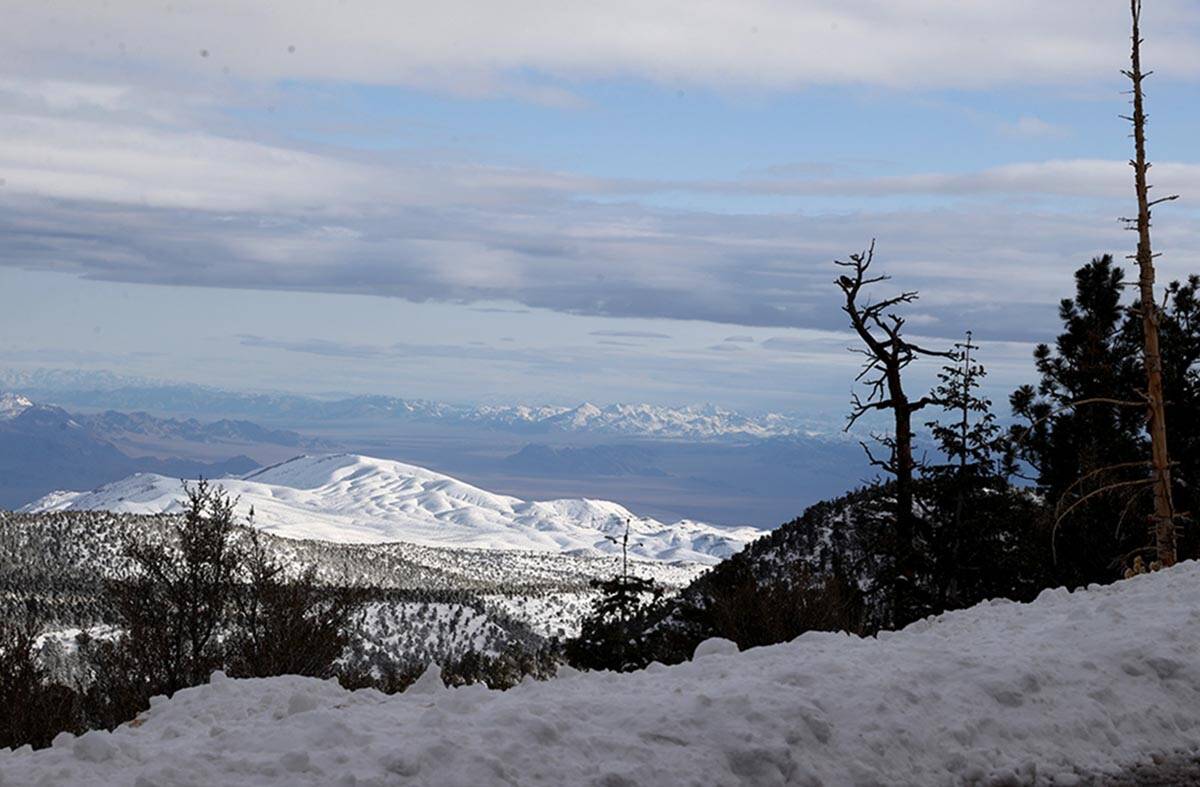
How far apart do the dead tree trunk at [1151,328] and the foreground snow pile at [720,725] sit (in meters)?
9.96

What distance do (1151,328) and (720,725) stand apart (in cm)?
1451

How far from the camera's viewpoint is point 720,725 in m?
7.76

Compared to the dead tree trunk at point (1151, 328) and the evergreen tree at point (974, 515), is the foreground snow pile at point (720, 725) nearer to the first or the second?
the dead tree trunk at point (1151, 328)

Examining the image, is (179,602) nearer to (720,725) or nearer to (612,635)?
(612,635)

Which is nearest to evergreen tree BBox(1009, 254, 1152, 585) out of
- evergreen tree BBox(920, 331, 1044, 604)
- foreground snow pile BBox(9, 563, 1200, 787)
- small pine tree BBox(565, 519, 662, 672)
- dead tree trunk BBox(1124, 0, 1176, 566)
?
evergreen tree BBox(920, 331, 1044, 604)

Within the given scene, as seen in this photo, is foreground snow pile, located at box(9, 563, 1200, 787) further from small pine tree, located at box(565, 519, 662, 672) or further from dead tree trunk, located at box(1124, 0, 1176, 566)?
small pine tree, located at box(565, 519, 662, 672)

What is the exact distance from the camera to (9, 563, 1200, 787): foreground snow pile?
715 cm

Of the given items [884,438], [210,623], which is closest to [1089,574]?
[884,438]

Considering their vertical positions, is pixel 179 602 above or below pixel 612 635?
above

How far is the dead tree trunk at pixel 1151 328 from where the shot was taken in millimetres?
19297

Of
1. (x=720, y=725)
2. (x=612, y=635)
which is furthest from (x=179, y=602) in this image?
(x=720, y=725)

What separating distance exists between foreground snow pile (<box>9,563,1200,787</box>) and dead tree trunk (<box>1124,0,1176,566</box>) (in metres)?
9.96

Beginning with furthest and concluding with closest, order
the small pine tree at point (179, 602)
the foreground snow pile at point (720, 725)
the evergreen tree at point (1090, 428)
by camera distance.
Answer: the small pine tree at point (179, 602) → the evergreen tree at point (1090, 428) → the foreground snow pile at point (720, 725)

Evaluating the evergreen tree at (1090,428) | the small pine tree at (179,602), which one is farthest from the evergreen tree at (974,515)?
Result: the small pine tree at (179,602)
